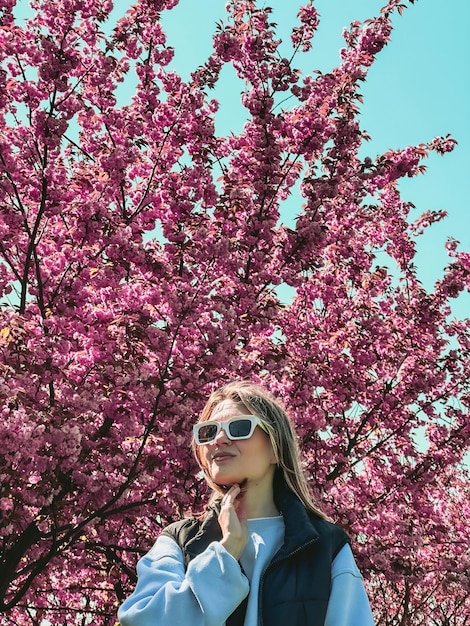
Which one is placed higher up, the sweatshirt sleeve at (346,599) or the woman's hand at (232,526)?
the woman's hand at (232,526)

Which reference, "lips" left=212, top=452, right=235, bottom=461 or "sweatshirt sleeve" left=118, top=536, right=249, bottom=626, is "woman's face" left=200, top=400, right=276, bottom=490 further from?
"sweatshirt sleeve" left=118, top=536, right=249, bottom=626

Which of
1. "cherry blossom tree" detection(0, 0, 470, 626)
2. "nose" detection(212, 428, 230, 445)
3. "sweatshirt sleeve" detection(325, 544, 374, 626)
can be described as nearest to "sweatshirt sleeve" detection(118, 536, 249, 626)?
"sweatshirt sleeve" detection(325, 544, 374, 626)

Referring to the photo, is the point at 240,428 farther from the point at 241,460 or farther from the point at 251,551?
the point at 251,551

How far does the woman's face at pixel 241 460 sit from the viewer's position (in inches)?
77.0

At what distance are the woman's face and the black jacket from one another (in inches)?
3.8

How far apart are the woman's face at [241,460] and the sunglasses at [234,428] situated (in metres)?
0.02

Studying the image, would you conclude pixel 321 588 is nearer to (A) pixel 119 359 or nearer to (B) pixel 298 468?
(B) pixel 298 468

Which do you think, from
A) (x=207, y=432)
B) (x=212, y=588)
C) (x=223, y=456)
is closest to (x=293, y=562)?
(x=212, y=588)

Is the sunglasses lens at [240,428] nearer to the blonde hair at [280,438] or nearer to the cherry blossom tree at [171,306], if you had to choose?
the blonde hair at [280,438]

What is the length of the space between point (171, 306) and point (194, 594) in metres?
4.88

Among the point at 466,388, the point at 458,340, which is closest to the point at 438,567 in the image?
the point at 466,388

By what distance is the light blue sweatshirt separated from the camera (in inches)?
61.5

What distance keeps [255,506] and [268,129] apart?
647cm

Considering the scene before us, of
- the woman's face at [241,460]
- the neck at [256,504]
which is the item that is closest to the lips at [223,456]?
the woman's face at [241,460]
